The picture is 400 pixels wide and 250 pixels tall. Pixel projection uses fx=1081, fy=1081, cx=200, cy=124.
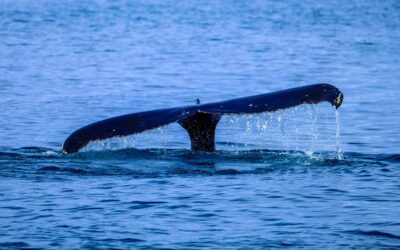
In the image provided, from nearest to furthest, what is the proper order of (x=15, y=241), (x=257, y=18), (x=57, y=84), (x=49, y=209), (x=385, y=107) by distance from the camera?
(x=15, y=241) < (x=49, y=209) < (x=385, y=107) < (x=57, y=84) < (x=257, y=18)

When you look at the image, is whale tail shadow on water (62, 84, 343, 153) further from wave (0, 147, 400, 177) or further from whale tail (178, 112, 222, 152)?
wave (0, 147, 400, 177)

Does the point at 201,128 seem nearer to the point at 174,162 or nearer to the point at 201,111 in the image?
the point at 174,162

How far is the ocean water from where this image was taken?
10.3 m

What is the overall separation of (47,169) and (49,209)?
1542mm

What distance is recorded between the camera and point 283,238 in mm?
10008

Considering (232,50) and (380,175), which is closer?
(380,175)

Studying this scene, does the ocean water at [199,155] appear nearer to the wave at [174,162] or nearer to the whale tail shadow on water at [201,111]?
the wave at [174,162]

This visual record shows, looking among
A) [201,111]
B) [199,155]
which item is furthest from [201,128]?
[201,111]

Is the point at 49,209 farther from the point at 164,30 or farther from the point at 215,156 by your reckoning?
the point at 164,30

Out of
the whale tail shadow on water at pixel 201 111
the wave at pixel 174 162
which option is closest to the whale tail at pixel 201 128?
the wave at pixel 174 162

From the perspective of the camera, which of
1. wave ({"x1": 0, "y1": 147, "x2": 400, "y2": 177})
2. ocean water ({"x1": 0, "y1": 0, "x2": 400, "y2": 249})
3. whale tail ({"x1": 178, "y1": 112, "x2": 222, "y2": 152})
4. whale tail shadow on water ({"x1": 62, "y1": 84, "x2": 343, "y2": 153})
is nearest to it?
ocean water ({"x1": 0, "y1": 0, "x2": 400, "y2": 249})

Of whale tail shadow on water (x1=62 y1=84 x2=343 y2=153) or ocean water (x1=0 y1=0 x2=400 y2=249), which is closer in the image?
ocean water (x1=0 y1=0 x2=400 y2=249)

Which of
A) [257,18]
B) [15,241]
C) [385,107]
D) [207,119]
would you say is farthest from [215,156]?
[257,18]

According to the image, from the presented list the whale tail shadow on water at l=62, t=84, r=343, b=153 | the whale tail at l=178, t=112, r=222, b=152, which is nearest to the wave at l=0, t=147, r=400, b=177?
the whale tail at l=178, t=112, r=222, b=152
